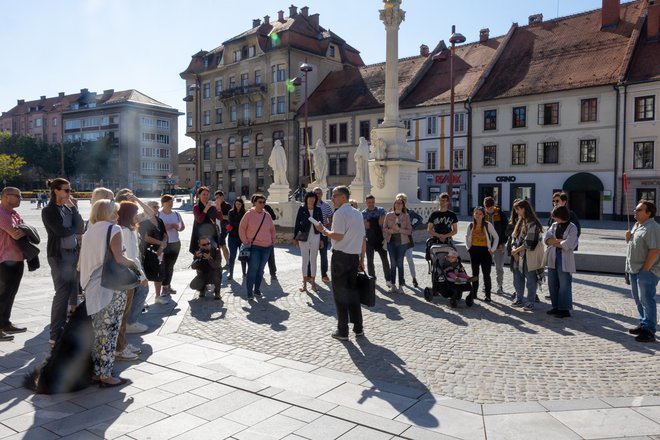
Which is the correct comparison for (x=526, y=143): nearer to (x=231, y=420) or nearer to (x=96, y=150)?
(x=231, y=420)

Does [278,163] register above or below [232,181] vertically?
below

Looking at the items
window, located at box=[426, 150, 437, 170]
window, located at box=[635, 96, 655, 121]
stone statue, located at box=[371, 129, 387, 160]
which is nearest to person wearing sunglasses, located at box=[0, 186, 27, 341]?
stone statue, located at box=[371, 129, 387, 160]

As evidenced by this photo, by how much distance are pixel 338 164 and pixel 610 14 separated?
23178 mm

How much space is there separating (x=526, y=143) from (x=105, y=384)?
122ft

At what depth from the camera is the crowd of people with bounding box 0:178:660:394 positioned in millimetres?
5375

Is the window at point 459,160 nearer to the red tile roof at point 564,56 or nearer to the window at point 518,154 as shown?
the window at point 518,154

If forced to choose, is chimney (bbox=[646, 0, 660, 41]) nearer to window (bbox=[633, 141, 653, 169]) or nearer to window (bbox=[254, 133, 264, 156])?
window (bbox=[633, 141, 653, 169])

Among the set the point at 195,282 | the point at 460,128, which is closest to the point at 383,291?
the point at 195,282

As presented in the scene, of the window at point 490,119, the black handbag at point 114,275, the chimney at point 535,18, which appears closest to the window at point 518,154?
the window at point 490,119

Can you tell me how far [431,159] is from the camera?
42.8 metres

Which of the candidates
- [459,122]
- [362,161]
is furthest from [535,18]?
[362,161]

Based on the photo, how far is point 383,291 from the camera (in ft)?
33.9

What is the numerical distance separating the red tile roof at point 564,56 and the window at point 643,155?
4.16m

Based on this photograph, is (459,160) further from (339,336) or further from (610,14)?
(339,336)
